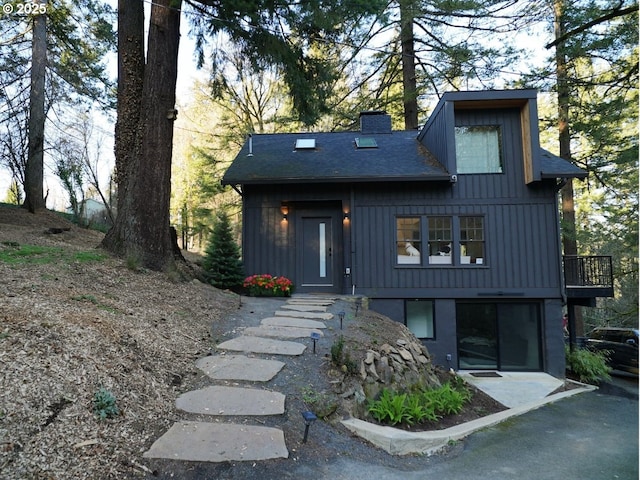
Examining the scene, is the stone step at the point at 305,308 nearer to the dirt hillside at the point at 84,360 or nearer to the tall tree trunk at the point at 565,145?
the dirt hillside at the point at 84,360

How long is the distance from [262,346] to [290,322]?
1.26 meters

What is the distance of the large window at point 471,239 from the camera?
28.5ft

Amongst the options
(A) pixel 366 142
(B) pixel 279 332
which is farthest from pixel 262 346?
(A) pixel 366 142

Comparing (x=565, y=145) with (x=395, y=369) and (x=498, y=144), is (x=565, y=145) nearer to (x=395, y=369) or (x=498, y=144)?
(x=498, y=144)

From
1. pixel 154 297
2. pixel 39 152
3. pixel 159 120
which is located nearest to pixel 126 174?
pixel 159 120

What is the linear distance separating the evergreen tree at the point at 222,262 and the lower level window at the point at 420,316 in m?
3.96

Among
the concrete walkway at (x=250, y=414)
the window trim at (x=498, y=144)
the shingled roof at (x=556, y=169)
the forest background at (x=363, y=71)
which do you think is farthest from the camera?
the window trim at (x=498, y=144)

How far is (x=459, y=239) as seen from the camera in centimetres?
871

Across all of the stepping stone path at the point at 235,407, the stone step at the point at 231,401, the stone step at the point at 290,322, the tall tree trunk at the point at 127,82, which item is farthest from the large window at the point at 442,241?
the stone step at the point at 231,401

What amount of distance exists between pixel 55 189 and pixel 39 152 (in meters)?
2.89

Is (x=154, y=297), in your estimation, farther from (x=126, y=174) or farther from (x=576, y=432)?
(x=576, y=432)

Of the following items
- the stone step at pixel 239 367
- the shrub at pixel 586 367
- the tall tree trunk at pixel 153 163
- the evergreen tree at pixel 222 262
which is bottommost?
the shrub at pixel 586 367

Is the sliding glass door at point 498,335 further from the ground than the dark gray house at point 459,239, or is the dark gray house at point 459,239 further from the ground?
the dark gray house at point 459,239

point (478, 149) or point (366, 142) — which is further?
point (366, 142)
